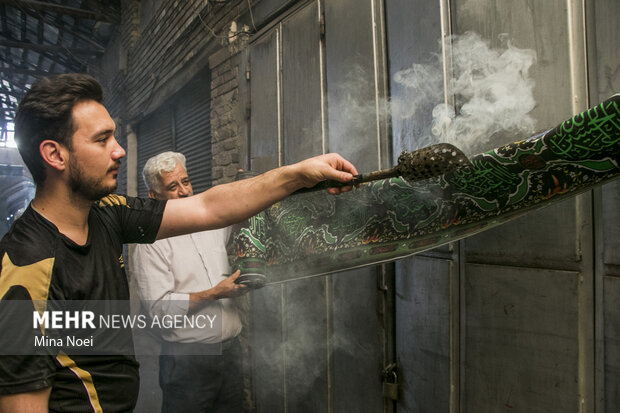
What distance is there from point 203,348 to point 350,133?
1945 millimetres

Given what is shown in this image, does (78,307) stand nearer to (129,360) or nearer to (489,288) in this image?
(129,360)

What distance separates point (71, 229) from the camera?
5.57 feet

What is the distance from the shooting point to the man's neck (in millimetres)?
1653

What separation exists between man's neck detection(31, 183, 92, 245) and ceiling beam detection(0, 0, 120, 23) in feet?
27.7

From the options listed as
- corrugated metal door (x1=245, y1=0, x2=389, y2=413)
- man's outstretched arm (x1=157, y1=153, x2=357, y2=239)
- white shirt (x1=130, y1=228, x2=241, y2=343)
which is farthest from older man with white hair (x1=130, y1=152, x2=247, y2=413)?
man's outstretched arm (x1=157, y1=153, x2=357, y2=239)

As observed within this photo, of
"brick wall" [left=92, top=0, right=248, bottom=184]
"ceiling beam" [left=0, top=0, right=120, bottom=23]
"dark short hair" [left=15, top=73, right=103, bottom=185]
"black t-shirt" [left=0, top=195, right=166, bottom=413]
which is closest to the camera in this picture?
"black t-shirt" [left=0, top=195, right=166, bottom=413]

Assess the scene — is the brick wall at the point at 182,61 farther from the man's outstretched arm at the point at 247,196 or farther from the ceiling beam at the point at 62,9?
the man's outstretched arm at the point at 247,196

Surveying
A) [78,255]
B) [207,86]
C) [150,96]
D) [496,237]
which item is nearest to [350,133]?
[496,237]

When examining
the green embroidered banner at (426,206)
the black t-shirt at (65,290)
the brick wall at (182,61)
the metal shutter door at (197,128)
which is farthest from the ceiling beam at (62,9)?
the green embroidered banner at (426,206)

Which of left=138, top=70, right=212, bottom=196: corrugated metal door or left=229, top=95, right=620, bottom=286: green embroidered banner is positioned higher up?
left=138, top=70, right=212, bottom=196: corrugated metal door

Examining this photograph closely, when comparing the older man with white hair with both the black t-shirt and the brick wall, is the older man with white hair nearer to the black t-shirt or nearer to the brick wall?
the black t-shirt

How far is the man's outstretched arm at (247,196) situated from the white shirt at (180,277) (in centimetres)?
83

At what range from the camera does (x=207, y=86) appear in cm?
545

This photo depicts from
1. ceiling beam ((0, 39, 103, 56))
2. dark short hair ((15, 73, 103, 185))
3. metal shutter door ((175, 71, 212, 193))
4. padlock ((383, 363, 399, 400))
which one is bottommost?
padlock ((383, 363, 399, 400))
